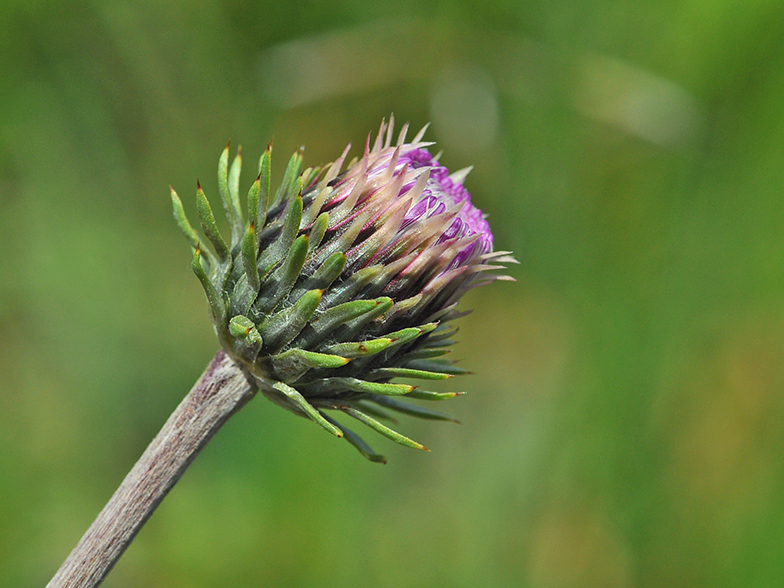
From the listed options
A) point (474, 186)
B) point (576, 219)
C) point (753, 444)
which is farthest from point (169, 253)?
point (753, 444)

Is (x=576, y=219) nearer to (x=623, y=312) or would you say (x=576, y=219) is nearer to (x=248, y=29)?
(x=623, y=312)

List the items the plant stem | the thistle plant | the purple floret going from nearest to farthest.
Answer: the plant stem < the thistle plant < the purple floret

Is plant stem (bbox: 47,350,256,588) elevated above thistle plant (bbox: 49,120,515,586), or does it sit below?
below

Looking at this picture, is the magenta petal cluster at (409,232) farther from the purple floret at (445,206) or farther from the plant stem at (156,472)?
the plant stem at (156,472)

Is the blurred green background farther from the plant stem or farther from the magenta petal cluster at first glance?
the magenta petal cluster

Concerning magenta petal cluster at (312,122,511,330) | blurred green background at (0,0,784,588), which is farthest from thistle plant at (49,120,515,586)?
blurred green background at (0,0,784,588)

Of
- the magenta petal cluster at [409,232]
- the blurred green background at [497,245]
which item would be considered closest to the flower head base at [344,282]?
the magenta petal cluster at [409,232]

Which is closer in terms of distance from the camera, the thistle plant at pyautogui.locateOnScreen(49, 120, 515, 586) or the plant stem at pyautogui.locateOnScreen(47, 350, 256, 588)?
the plant stem at pyautogui.locateOnScreen(47, 350, 256, 588)

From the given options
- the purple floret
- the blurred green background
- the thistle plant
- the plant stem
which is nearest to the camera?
the plant stem
